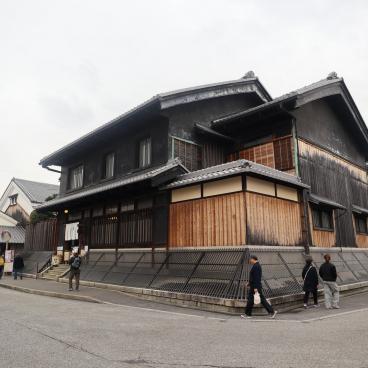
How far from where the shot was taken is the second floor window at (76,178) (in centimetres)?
2064

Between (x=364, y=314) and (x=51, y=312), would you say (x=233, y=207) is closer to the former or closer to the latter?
(x=364, y=314)

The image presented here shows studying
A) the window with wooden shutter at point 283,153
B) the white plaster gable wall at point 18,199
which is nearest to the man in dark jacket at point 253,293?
the window with wooden shutter at point 283,153

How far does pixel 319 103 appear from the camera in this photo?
1700 cm

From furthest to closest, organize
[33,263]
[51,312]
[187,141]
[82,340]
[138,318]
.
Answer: [33,263]
[187,141]
[51,312]
[138,318]
[82,340]

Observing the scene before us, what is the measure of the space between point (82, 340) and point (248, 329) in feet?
10.3

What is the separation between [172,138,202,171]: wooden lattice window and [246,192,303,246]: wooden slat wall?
4.51 metres

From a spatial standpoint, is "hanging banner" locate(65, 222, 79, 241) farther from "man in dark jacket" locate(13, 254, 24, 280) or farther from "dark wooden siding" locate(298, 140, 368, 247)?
"dark wooden siding" locate(298, 140, 368, 247)

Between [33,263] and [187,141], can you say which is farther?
[33,263]

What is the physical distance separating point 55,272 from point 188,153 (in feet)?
30.4

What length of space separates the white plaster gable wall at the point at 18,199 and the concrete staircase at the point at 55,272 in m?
15.0

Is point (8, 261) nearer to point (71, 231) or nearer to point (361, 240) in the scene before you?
point (71, 231)

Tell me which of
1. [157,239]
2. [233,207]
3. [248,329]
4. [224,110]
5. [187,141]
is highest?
[224,110]

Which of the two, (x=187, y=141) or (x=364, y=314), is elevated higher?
(x=187, y=141)

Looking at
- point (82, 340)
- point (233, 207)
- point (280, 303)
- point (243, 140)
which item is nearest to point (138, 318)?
point (82, 340)
